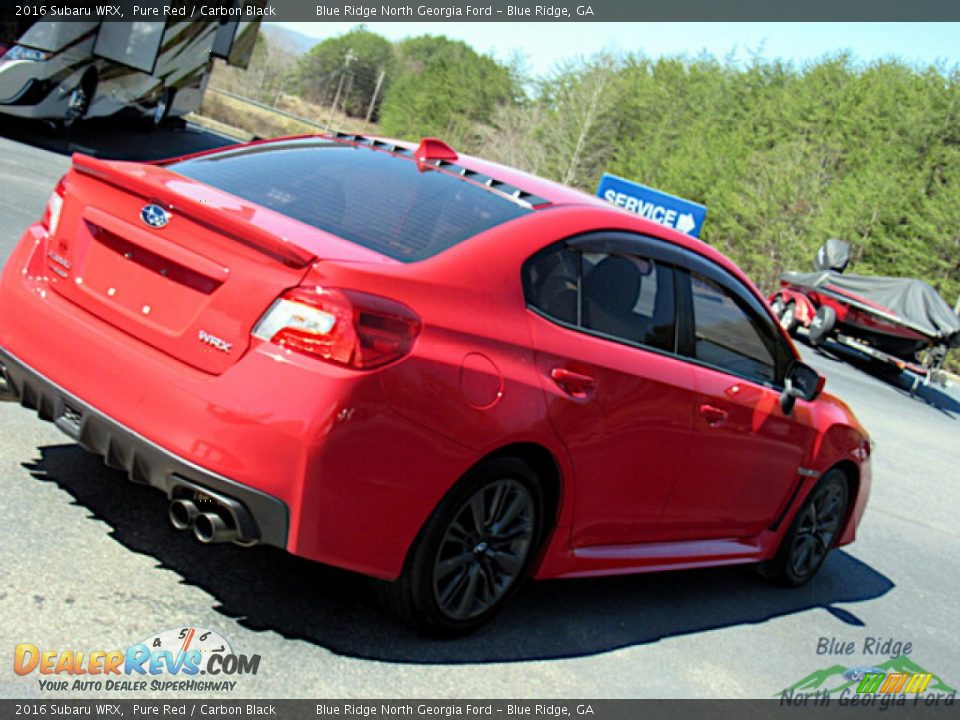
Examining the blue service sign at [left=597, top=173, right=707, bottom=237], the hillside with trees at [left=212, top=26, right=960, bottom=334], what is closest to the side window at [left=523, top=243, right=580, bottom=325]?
the blue service sign at [left=597, top=173, right=707, bottom=237]

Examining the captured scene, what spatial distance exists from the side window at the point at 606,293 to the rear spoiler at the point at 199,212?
941mm

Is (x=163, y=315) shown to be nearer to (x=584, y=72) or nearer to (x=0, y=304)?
(x=0, y=304)

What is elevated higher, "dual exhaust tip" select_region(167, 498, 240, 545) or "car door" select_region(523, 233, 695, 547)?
"car door" select_region(523, 233, 695, 547)

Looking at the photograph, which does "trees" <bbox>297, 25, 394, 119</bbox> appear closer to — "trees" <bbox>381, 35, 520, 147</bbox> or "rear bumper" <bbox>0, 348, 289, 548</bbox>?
"trees" <bbox>381, 35, 520, 147</bbox>

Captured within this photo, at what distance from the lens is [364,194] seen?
4.20 meters

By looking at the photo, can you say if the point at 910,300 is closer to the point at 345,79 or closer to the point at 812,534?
the point at 812,534

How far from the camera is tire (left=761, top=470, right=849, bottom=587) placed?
6086 millimetres

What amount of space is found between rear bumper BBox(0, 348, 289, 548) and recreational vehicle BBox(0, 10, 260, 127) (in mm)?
13711

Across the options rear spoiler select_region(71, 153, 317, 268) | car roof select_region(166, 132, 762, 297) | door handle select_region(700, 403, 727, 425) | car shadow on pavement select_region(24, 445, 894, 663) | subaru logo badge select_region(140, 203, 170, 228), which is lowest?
car shadow on pavement select_region(24, 445, 894, 663)

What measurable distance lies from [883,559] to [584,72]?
68.5m

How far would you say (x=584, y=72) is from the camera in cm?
7300

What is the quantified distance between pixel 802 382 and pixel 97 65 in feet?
50.0

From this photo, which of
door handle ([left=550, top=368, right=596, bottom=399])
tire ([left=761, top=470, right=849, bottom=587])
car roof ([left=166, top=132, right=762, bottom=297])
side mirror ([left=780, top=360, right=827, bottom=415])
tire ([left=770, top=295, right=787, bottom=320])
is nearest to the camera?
door handle ([left=550, top=368, right=596, bottom=399])

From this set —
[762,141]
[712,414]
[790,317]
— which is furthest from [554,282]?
[762,141]
